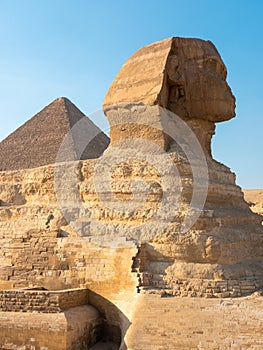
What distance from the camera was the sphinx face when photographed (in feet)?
30.6

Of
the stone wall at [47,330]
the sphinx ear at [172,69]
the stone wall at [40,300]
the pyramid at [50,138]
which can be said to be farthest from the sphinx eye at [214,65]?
the pyramid at [50,138]

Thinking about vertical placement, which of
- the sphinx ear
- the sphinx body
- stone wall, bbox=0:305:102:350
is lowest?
stone wall, bbox=0:305:102:350

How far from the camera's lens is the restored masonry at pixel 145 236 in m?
7.02

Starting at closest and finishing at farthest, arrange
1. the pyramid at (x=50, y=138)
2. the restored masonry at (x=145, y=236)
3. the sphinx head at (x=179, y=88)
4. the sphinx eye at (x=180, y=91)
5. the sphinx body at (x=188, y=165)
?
1. the restored masonry at (x=145, y=236)
2. the sphinx body at (x=188, y=165)
3. the sphinx head at (x=179, y=88)
4. the sphinx eye at (x=180, y=91)
5. the pyramid at (x=50, y=138)

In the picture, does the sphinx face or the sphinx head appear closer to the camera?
the sphinx head

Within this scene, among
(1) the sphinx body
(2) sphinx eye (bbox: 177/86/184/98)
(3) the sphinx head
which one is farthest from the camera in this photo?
(2) sphinx eye (bbox: 177/86/184/98)

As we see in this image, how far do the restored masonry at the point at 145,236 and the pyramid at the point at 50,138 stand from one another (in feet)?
31.2

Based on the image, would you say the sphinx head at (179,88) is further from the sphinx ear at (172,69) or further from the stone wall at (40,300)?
the stone wall at (40,300)

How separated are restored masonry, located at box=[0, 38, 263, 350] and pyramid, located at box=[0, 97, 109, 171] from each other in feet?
31.2

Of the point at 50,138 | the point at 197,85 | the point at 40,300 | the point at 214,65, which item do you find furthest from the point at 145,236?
the point at 50,138

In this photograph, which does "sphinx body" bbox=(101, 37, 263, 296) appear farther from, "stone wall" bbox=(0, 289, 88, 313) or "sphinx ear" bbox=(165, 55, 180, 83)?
"stone wall" bbox=(0, 289, 88, 313)

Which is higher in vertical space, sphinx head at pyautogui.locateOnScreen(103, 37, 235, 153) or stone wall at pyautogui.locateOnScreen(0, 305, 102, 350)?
sphinx head at pyautogui.locateOnScreen(103, 37, 235, 153)

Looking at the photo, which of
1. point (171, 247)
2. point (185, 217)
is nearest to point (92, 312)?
point (171, 247)

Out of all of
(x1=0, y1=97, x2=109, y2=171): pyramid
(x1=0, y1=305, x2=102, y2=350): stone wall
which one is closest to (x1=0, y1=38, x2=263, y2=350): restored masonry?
(x1=0, y1=305, x2=102, y2=350): stone wall
